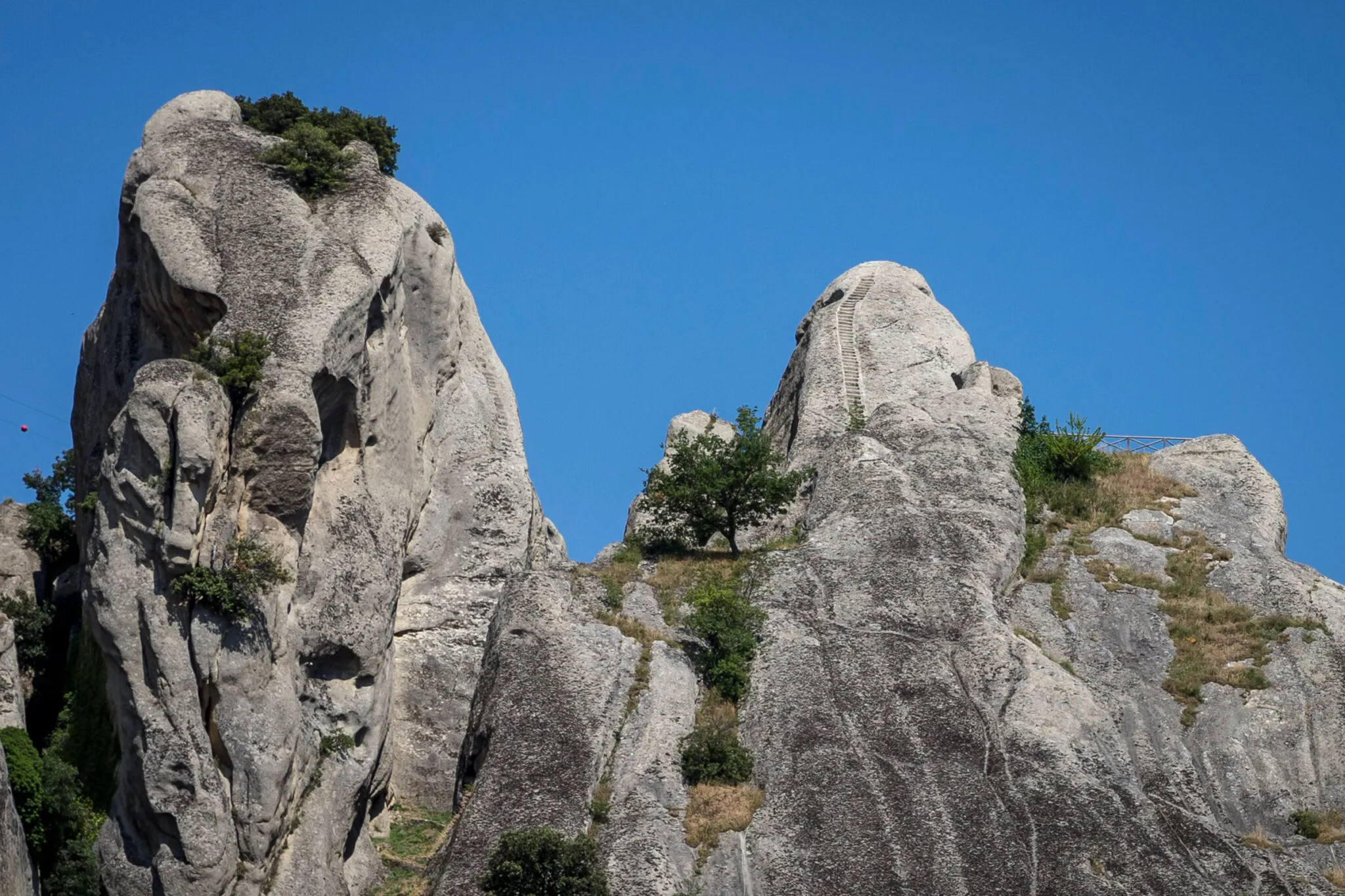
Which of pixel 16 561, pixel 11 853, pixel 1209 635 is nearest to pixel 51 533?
pixel 16 561

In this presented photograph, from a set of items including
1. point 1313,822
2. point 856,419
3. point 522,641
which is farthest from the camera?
point 856,419

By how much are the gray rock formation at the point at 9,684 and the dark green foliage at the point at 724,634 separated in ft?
51.2

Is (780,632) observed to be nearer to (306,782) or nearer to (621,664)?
(621,664)

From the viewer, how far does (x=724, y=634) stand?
45375 mm

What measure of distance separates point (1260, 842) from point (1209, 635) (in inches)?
308

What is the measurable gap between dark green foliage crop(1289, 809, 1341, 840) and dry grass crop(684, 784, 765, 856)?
469 inches

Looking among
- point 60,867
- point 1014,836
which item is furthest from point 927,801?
point 60,867

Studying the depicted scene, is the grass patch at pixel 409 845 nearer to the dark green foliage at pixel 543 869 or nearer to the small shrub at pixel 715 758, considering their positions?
A: the dark green foliage at pixel 543 869

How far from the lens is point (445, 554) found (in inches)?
1976

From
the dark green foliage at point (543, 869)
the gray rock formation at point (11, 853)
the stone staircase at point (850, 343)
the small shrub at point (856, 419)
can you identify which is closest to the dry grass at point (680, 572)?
the small shrub at point (856, 419)

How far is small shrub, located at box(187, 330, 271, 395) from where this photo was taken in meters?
43.2

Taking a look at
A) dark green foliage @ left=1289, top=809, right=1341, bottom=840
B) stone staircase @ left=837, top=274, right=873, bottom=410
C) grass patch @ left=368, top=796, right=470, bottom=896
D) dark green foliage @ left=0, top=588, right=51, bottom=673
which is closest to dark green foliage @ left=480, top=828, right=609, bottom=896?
grass patch @ left=368, top=796, right=470, bottom=896

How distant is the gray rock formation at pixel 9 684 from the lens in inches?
1754

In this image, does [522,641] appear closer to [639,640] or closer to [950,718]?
[639,640]
